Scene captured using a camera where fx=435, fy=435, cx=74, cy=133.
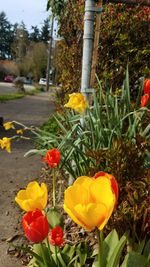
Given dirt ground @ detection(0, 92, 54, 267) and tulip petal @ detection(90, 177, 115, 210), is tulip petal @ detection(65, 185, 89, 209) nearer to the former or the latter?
tulip petal @ detection(90, 177, 115, 210)

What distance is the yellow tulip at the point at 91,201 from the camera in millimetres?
1630

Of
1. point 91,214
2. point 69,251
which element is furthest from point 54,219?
point 91,214

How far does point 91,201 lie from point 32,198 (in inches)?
16.8

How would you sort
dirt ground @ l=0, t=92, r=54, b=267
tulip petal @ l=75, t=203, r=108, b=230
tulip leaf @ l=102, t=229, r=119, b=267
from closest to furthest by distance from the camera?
1. tulip petal @ l=75, t=203, r=108, b=230
2. tulip leaf @ l=102, t=229, r=119, b=267
3. dirt ground @ l=0, t=92, r=54, b=267

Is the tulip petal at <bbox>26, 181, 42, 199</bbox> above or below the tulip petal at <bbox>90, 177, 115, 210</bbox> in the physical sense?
below

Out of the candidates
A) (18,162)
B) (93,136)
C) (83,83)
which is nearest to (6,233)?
(93,136)

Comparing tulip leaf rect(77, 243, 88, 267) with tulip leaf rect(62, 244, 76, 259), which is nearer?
tulip leaf rect(77, 243, 88, 267)

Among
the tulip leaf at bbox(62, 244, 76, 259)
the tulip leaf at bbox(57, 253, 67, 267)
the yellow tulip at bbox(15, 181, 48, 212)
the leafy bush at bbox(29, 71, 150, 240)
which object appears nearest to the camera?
the yellow tulip at bbox(15, 181, 48, 212)

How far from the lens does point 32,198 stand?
2049 millimetres

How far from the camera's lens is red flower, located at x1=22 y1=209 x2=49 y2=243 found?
1815 mm

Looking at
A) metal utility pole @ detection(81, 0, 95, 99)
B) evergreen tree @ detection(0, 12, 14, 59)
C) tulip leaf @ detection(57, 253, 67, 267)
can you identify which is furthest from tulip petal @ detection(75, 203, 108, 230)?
evergreen tree @ detection(0, 12, 14, 59)

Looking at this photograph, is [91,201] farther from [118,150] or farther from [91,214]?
[118,150]

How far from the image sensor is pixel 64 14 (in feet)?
18.9

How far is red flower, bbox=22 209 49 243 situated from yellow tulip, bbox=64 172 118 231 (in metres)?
0.18
